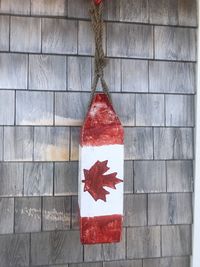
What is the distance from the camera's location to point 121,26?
53.9 inches

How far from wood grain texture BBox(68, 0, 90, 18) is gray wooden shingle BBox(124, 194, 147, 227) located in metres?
0.81

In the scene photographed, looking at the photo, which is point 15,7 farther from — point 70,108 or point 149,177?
point 149,177

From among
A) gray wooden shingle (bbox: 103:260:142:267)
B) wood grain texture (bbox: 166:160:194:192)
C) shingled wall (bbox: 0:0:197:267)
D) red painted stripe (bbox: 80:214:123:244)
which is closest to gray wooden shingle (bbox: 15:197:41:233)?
shingled wall (bbox: 0:0:197:267)

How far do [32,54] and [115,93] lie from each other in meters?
0.39

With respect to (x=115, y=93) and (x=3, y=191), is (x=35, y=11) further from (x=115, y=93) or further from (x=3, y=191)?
(x=3, y=191)

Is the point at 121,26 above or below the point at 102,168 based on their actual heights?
above

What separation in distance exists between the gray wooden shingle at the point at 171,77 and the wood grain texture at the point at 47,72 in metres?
0.40

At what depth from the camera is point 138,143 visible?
1.38 m

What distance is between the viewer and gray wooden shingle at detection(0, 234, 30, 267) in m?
1.27

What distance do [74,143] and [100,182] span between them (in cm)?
24

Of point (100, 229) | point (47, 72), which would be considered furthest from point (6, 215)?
point (47, 72)

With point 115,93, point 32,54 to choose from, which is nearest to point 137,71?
point 115,93

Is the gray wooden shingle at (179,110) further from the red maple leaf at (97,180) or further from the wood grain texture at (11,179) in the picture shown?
the wood grain texture at (11,179)

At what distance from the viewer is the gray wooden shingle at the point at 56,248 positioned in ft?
4.26
